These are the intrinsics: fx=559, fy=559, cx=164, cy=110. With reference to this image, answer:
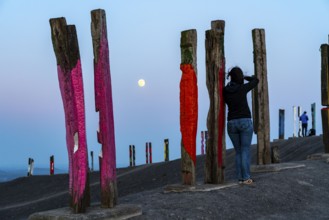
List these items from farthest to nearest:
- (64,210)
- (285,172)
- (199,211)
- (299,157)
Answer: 1. (299,157)
2. (285,172)
3. (199,211)
4. (64,210)

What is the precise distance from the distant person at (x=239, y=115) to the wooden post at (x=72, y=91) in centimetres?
339

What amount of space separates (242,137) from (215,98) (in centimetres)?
86

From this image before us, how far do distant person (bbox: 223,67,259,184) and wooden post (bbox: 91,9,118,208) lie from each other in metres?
2.96

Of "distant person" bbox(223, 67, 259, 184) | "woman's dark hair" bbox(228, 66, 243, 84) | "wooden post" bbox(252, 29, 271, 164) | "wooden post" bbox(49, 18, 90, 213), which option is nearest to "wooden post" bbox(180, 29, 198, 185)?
"distant person" bbox(223, 67, 259, 184)

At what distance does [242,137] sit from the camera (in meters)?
9.73

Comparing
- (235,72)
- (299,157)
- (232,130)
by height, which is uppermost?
(235,72)

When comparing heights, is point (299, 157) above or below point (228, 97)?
below

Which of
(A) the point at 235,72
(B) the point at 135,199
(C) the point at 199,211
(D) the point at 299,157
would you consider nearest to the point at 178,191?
(B) the point at 135,199

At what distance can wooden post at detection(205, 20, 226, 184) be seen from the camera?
A: 10.0 meters

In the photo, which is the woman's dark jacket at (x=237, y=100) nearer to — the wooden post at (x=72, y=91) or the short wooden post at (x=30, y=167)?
the wooden post at (x=72, y=91)

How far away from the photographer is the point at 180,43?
9.48m

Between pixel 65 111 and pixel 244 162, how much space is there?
4104 mm

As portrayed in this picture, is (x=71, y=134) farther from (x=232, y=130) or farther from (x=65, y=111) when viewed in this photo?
(x=232, y=130)

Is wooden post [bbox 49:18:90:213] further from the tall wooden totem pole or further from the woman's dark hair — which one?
the tall wooden totem pole
